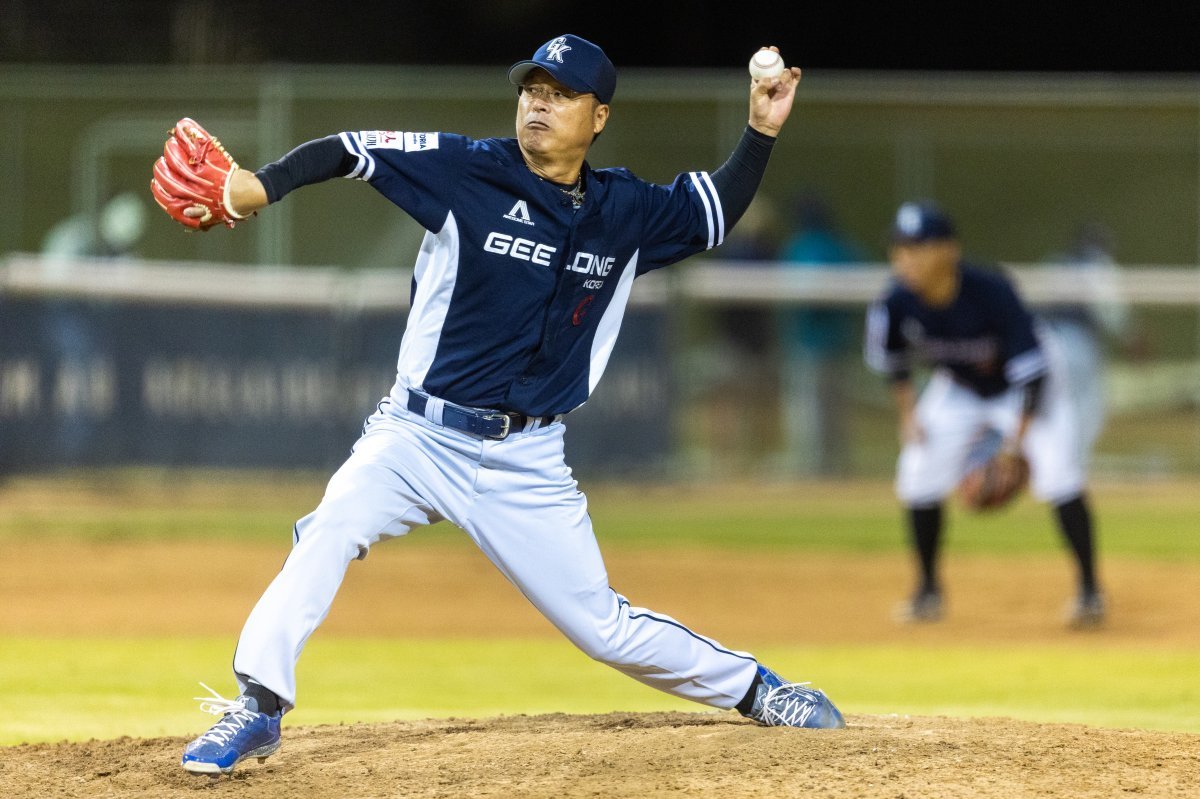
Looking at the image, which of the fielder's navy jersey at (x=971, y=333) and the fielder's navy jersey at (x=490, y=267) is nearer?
the fielder's navy jersey at (x=490, y=267)

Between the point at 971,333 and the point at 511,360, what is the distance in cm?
433

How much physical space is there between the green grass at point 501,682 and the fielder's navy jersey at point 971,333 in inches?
54.8

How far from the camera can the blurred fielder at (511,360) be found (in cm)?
411

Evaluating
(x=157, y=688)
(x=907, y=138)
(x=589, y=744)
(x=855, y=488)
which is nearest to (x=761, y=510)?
(x=855, y=488)

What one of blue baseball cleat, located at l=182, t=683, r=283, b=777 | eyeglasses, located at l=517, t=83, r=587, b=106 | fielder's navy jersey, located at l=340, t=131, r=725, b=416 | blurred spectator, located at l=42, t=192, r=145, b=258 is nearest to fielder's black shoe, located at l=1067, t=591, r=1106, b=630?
fielder's navy jersey, located at l=340, t=131, r=725, b=416

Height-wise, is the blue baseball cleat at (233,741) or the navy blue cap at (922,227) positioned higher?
the navy blue cap at (922,227)

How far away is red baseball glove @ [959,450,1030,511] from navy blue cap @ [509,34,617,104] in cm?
444

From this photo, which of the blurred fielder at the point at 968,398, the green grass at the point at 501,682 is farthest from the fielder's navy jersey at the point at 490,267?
the blurred fielder at the point at 968,398

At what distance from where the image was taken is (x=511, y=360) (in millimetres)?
4215

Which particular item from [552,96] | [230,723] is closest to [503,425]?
[552,96]

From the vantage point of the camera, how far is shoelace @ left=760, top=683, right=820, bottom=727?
14.7 feet

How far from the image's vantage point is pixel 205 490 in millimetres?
12055

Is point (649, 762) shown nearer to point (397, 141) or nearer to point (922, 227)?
point (397, 141)

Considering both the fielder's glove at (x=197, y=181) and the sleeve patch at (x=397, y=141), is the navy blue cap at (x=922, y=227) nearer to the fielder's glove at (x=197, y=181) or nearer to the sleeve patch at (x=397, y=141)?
the sleeve patch at (x=397, y=141)
